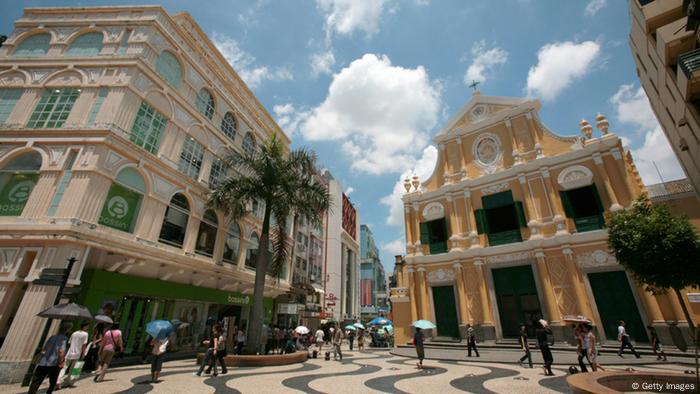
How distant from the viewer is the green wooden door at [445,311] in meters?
19.1

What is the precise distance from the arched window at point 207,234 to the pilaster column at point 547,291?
18487mm

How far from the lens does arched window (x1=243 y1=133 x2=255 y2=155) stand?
21638 mm

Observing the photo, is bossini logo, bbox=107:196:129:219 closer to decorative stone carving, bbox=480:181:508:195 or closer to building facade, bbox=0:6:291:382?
building facade, bbox=0:6:291:382

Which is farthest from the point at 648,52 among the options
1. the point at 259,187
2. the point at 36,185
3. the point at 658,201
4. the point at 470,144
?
the point at 36,185

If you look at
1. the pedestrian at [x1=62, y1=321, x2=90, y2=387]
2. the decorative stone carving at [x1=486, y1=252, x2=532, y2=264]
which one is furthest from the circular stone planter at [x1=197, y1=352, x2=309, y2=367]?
the decorative stone carving at [x1=486, y1=252, x2=532, y2=264]

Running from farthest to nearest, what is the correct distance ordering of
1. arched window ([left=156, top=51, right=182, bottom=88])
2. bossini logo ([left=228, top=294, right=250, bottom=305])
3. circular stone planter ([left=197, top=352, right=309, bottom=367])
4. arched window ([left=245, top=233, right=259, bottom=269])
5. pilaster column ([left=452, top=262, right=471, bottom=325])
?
arched window ([left=245, top=233, right=259, bottom=269])
bossini logo ([left=228, top=294, right=250, bottom=305])
pilaster column ([left=452, top=262, right=471, bottom=325])
arched window ([left=156, top=51, right=182, bottom=88])
circular stone planter ([left=197, top=352, right=309, bottom=367])

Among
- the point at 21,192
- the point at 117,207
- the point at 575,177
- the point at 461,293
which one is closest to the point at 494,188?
the point at 575,177

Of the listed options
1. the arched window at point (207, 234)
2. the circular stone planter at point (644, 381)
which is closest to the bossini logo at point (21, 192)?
the arched window at point (207, 234)

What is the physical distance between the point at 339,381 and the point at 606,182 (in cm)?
1722

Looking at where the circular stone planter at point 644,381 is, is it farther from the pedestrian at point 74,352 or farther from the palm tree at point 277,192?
the palm tree at point 277,192

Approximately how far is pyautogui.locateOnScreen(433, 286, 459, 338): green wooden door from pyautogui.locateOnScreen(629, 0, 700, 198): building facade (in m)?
13.5

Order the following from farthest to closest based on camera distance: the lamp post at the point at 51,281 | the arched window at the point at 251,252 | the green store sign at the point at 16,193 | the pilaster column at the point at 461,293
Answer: the arched window at the point at 251,252, the pilaster column at the point at 461,293, the green store sign at the point at 16,193, the lamp post at the point at 51,281

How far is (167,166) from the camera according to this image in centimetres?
1420

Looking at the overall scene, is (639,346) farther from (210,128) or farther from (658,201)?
(210,128)
